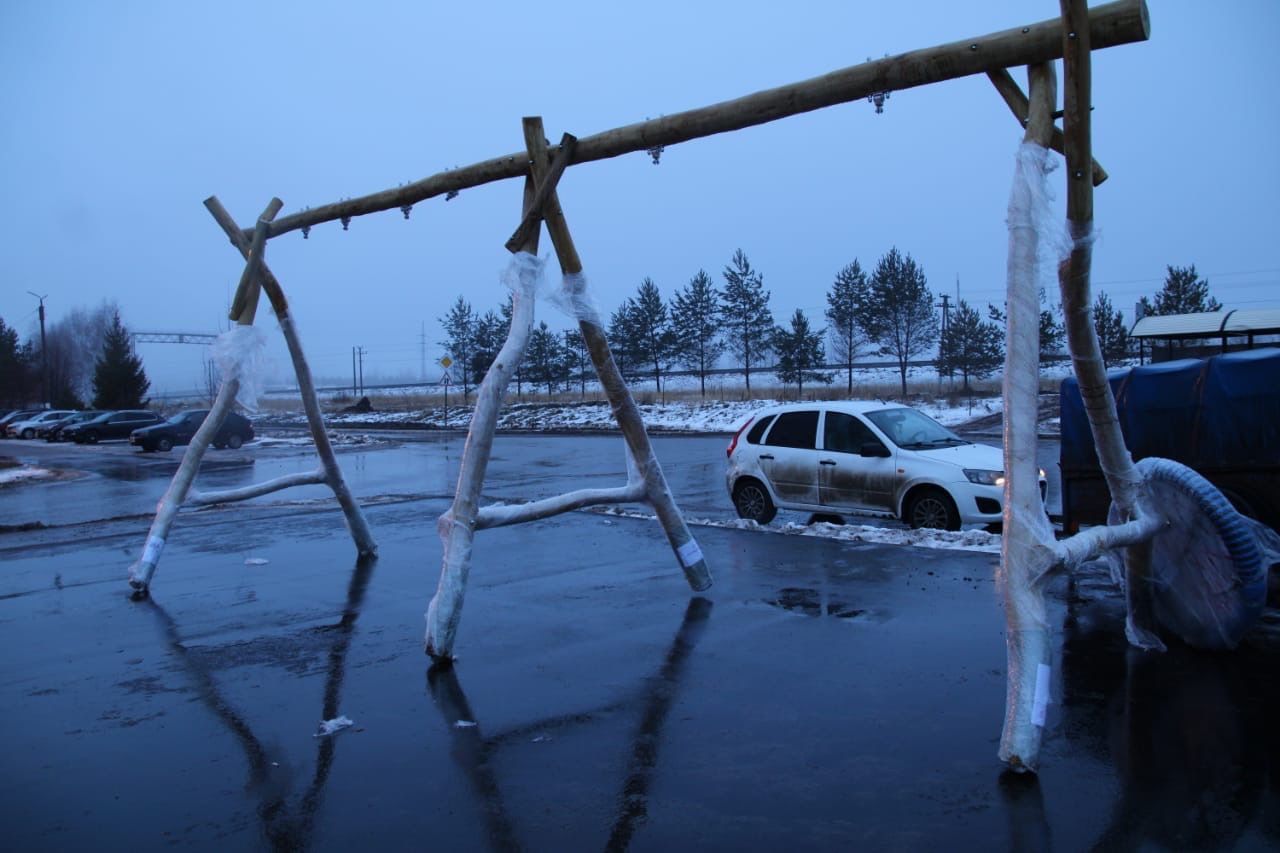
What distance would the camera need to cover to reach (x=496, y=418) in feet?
23.4

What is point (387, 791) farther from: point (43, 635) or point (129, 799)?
point (43, 635)

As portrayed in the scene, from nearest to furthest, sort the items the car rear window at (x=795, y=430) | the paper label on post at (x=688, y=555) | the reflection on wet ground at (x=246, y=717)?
the reflection on wet ground at (x=246, y=717) → the paper label on post at (x=688, y=555) → the car rear window at (x=795, y=430)

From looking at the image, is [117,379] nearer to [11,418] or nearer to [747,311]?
[11,418]

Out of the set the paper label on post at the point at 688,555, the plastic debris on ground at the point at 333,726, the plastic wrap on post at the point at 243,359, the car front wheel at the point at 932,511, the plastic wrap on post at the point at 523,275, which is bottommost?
the plastic debris on ground at the point at 333,726

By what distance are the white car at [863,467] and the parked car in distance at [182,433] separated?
2997cm

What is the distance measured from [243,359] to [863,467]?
7384mm

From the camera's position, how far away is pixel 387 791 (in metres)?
4.46

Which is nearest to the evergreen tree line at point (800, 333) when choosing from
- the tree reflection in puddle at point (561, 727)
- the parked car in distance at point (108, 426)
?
the parked car in distance at point (108, 426)

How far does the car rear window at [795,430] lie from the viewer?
1304 centimetres

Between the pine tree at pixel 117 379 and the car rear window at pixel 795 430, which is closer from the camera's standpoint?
the car rear window at pixel 795 430

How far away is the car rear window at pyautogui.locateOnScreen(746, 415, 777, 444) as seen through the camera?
44.8ft

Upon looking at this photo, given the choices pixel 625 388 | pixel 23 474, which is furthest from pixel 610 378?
pixel 23 474

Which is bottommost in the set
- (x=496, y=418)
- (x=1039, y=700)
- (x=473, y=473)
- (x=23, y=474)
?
(x=23, y=474)

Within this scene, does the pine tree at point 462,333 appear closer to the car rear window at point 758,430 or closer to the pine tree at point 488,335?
the pine tree at point 488,335
